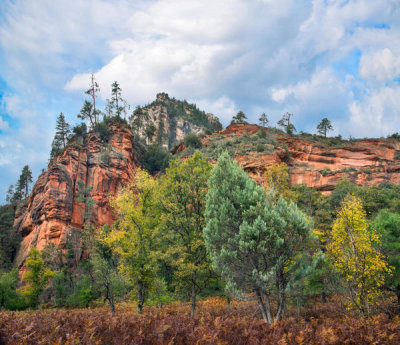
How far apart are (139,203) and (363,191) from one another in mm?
31849

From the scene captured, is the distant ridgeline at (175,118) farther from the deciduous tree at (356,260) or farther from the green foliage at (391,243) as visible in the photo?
the deciduous tree at (356,260)

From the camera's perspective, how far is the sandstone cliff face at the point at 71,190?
40156 mm

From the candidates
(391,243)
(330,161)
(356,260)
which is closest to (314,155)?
(330,161)

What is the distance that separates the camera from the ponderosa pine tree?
35.7 feet

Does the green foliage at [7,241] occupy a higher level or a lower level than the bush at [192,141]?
lower

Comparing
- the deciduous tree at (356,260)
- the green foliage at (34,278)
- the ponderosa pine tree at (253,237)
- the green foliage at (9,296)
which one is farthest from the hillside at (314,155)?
the green foliage at (9,296)

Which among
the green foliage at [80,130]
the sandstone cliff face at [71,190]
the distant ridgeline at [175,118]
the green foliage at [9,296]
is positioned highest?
the distant ridgeline at [175,118]

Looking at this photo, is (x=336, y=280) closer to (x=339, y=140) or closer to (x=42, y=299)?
(x=42, y=299)

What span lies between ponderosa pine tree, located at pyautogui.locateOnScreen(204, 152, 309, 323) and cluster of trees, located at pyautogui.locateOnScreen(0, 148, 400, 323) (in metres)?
0.04

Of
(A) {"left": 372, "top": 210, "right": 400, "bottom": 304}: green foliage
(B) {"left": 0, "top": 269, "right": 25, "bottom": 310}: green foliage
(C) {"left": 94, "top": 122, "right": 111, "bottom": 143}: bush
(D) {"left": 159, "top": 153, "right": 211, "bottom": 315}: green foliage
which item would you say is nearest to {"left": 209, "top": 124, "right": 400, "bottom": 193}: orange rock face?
(C) {"left": 94, "top": 122, "right": 111, "bottom": 143}: bush

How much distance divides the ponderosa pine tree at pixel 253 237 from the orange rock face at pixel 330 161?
99.1 ft

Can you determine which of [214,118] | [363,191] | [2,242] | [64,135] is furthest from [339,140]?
[214,118]

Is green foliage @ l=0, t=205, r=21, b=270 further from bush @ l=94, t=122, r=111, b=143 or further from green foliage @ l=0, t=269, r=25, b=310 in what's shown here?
bush @ l=94, t=122, r=111, b=143

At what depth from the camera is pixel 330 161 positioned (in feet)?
170
